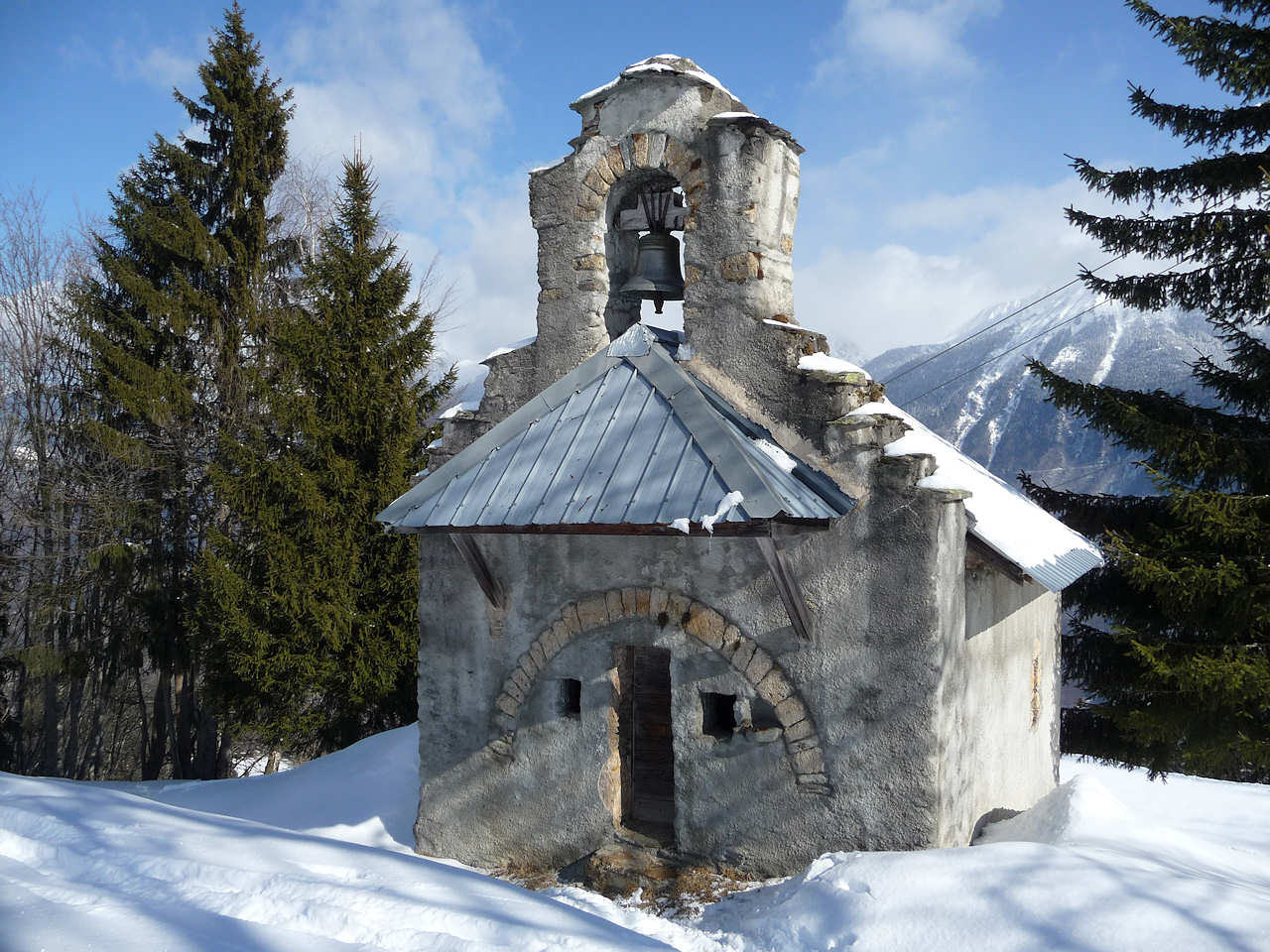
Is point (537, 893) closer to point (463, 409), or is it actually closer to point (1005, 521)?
point (463, 409)

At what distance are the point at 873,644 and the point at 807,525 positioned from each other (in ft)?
2.86

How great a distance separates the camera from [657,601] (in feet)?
19.8

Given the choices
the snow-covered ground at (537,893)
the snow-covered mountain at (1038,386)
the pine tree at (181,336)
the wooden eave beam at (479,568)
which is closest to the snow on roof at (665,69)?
the wooden eave beam at (479,568)

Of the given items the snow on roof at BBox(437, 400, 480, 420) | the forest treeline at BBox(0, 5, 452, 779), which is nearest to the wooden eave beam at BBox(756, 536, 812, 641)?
the snow on roof at BBox(437, 400, 480, 420)

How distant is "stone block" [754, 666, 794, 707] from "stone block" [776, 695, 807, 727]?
34 mm

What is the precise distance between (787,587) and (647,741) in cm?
177

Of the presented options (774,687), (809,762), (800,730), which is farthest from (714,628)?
(809,762)

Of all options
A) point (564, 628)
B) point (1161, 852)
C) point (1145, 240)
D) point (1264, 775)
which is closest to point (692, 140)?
point (564, 628)

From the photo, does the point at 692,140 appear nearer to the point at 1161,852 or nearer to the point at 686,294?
the point at 686,294

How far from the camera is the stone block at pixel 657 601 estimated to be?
6.01 m

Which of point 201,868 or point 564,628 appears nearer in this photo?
point 201,868

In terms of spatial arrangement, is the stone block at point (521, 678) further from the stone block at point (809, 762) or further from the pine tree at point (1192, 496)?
the pine tree at point (1192, 496)

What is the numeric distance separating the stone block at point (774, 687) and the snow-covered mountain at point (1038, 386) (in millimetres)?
59663

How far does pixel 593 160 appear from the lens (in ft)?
21.6
